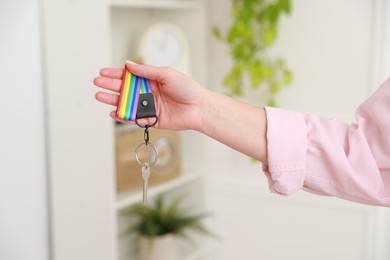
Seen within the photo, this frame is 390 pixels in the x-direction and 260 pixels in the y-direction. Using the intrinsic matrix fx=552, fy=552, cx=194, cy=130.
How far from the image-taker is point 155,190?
1.76 metres

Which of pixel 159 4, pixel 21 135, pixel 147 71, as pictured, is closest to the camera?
pixel 147 71

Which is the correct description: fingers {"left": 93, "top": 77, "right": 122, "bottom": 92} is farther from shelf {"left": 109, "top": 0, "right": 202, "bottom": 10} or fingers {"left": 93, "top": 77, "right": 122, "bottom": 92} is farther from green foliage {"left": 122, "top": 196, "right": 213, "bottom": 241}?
green foliage {"left": 122, "top": 196, "right": 213, "bottom": 241}

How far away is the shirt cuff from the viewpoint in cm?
101

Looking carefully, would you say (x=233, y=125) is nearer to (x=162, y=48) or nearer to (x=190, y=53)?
(x=162, y=48)

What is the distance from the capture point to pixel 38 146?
140cm

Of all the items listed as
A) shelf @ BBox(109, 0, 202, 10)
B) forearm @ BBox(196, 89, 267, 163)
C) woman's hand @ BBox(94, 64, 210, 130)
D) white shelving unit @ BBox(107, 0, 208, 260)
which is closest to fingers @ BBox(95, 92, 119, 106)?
woman's hand @ BBox(94, 64, 210, 130)

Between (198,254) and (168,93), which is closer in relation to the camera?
(168,93)

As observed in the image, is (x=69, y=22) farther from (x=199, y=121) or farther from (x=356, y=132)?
(x=356, y=132)

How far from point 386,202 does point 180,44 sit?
102cm

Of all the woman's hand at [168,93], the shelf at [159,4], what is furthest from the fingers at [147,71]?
the shelf at [159,4]

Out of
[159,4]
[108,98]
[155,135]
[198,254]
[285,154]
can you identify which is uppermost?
[159,4]

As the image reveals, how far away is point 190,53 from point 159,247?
697mm

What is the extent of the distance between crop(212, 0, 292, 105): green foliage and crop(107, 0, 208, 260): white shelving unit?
88 millimetres

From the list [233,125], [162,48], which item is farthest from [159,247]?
[233,125]
